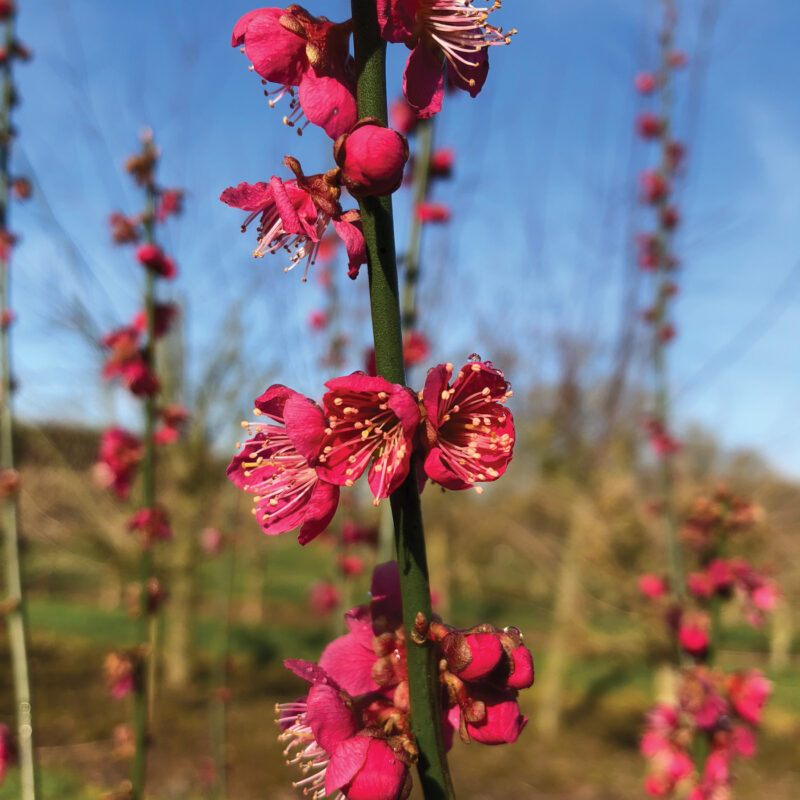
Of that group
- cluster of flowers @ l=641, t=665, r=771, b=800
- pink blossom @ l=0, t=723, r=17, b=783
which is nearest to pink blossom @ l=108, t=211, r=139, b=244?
pink blossom @ l=0, t=723, r=17, b=783

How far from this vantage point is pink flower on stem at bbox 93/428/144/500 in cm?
315

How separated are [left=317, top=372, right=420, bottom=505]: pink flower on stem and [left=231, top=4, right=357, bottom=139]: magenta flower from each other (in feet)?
1.11

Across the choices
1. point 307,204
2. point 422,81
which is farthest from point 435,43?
point 307,204

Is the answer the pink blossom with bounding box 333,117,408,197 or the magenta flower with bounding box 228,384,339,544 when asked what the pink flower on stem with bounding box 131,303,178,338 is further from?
the pink blossom with bounding box 333,117,408,197

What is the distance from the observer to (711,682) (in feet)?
8.51

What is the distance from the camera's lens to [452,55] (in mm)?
990

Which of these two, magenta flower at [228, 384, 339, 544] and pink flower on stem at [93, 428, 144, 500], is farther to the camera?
pink flower on stem at [93, 428, 144, 500]

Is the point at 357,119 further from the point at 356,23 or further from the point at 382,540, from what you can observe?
the point at 382,540

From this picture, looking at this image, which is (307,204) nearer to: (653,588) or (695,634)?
(695,634)

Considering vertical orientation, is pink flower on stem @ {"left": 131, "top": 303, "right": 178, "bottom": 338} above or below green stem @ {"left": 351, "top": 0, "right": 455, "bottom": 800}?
above

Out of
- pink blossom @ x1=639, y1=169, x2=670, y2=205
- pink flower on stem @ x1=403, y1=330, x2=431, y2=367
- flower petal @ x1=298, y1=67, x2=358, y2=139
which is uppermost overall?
pink blossom @ x1=639, y1=169, x2=670, y2=205

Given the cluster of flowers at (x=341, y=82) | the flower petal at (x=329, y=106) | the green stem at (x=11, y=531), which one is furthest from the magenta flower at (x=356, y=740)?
the green stem at (x=11, y=531)

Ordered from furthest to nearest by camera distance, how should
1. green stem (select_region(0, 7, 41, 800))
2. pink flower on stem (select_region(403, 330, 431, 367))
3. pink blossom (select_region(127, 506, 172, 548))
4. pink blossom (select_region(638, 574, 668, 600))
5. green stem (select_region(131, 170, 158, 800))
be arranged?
1. pink blossom (select_region(638, 574, 668, 600))
2. pink flower on stem (select_region(403, 330, 431, 367))
3. pink blossom (select_region(127, 506, 172, 548))
4. green stem (select_region(131, 170, 158, 800))
5. green stem (select_region(0, 7, 41, 800))

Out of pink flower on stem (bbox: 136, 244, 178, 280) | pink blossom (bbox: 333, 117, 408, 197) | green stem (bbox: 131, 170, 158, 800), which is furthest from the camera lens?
pink flower on stem (bbox: 136, 244, 178, 280)
